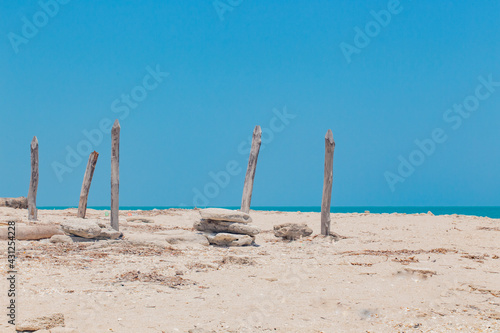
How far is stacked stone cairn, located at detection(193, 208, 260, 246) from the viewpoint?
11.4 metres

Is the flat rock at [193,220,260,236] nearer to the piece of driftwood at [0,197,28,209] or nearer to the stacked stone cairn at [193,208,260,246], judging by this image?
the stacked stone cairn at [193,208,260,246]

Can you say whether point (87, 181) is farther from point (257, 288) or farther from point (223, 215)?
point (257, 288)

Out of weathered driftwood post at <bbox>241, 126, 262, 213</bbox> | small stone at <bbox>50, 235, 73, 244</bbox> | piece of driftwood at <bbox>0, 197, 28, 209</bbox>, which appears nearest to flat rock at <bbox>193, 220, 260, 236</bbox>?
weathered driftwood post at <bbox>241, 126, 262, 213</bbox>

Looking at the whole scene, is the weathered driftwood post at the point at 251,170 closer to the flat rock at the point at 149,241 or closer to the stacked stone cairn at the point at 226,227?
the stacked stone cairn at the point at 226,227

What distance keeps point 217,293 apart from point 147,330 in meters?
1.73

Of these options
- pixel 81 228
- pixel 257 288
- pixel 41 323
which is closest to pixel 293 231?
pixel 81 228

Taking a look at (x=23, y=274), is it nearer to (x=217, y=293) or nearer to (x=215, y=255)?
(x=217, y=293)

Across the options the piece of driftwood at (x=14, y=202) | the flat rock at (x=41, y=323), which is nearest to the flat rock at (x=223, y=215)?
the flat rock at (x=41, y=323)

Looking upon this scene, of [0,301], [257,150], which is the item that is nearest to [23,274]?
[0,301]

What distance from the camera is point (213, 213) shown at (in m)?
11.7

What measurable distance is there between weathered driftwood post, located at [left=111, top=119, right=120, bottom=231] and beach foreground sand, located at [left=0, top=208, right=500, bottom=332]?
177 centimetres

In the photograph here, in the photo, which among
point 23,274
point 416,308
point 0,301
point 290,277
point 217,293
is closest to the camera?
point 0,301

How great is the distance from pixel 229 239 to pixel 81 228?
3.78 m

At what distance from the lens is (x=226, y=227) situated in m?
11.9
